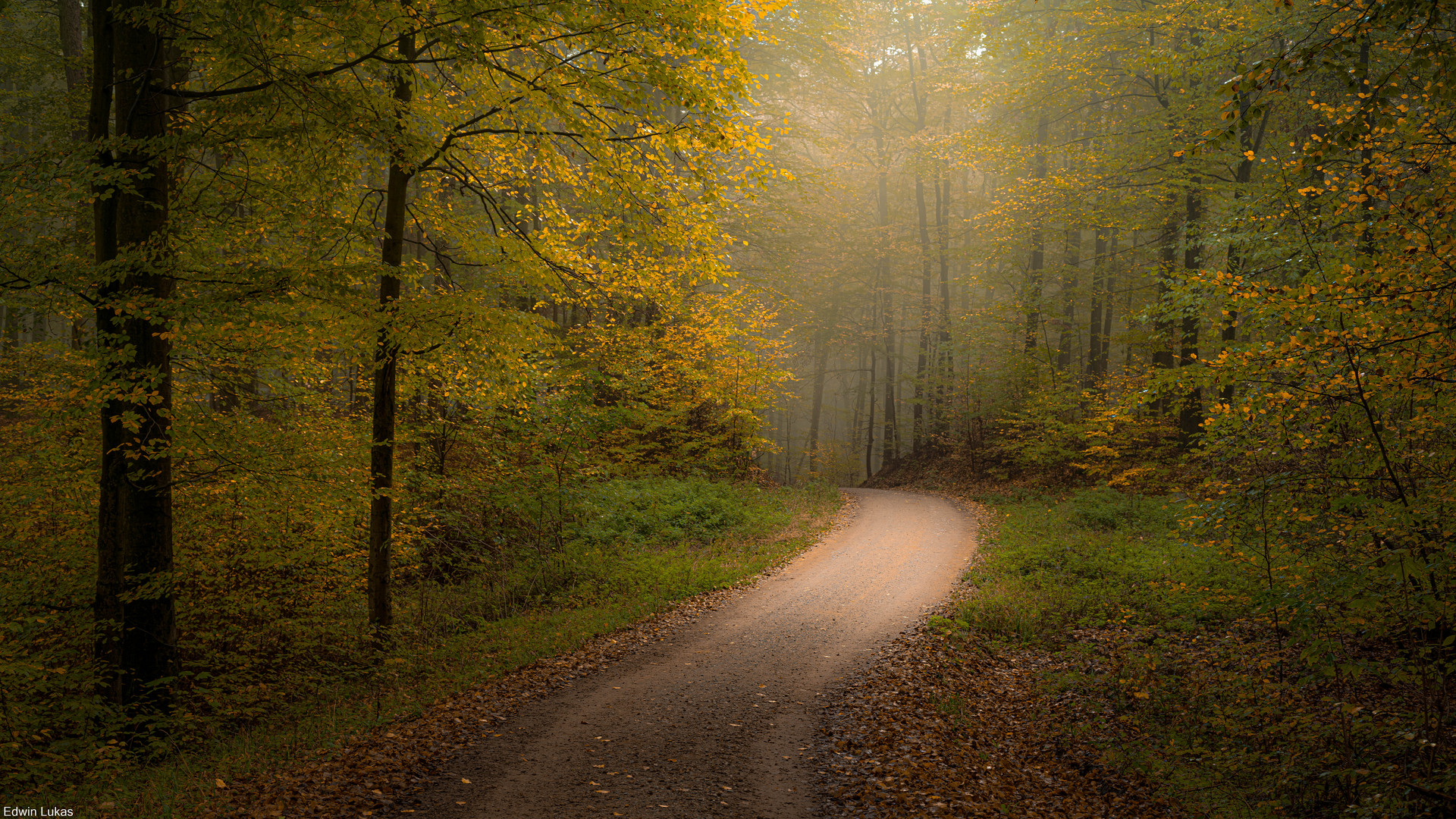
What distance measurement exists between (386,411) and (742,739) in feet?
19.2

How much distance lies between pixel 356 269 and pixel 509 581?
21.6 feet

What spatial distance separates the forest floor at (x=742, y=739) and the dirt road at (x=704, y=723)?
2 cm

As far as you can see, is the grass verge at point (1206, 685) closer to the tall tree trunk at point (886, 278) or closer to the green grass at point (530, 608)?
the green grass at point (530, 608)

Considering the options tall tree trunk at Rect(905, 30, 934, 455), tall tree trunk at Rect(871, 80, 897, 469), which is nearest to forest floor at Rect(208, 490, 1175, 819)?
tall tree trunk at Rect(905, 30, 934, 455)

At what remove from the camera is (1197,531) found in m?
6.43

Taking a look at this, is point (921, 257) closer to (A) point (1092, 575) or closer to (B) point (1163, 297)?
(B) point (1163, 297)

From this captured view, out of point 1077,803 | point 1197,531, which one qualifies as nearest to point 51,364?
point 1077,803

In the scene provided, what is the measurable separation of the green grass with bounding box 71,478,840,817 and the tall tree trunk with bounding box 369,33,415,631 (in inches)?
27.5

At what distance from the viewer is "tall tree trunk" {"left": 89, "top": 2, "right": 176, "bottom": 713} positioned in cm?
659

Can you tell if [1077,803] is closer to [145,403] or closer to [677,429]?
[145,403]

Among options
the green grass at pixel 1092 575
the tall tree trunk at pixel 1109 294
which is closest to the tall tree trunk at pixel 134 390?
Result: the green grass at pixel 1092 575

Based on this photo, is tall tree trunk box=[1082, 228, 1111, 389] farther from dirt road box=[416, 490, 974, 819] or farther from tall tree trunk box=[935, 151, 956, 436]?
dirt road box=[416, 490, 974, 819]

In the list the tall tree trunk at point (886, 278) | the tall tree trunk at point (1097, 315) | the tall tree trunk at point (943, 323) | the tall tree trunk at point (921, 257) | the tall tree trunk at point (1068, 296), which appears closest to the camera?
the tall tree trunk at point (1097, 315)

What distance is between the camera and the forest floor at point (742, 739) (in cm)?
545
